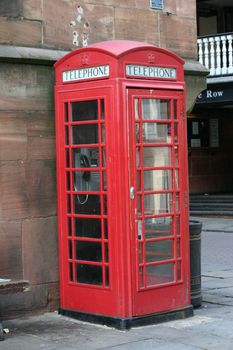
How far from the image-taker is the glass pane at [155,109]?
20.7ft

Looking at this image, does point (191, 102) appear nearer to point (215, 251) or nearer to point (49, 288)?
point (49, 288)

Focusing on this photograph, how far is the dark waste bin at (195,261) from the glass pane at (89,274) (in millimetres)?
1246

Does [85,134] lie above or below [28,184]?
above

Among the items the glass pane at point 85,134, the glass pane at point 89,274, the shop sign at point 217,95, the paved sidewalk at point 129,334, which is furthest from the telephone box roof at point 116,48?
the shop sign at point 217,95

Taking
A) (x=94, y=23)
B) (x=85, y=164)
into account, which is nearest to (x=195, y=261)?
(x=85, y=164)

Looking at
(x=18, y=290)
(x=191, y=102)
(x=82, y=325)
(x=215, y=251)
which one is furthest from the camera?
(x=215, y=251)

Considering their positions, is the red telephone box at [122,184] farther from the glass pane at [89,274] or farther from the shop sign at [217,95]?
the shop sign at [217,95]

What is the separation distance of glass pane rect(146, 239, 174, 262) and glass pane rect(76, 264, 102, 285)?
19.9 inches

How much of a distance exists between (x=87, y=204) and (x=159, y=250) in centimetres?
85

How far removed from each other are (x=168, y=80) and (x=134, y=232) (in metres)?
1.58

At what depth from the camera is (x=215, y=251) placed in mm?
12289

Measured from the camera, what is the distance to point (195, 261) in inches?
280

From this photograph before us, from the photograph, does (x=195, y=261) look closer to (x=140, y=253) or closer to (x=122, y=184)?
(x=140, y=253)

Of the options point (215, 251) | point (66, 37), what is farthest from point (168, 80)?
point (215, 251)
